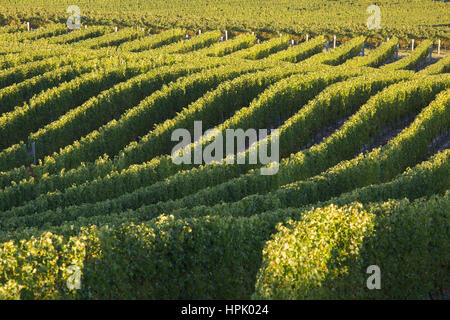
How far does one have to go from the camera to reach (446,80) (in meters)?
39.1

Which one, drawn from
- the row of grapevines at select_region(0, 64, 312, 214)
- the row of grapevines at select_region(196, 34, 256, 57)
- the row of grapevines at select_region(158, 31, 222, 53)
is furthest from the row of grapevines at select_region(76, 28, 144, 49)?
the row of grapevines at select_region(0, 64, 312, 214)

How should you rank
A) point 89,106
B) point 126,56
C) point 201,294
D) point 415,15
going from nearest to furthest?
point 201,294, point 89,106, point 126,56, point 415,15

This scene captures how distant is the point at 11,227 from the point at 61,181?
621 centimetres

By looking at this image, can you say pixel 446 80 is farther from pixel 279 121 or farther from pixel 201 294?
pixel 201 294

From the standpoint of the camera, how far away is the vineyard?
1512cm

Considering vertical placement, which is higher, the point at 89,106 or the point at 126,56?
the point at 126,56

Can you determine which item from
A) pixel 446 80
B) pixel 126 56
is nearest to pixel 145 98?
pixel 126 56

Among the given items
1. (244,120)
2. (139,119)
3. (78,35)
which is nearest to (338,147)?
(244,120)

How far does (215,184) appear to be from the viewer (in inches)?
1039
